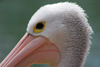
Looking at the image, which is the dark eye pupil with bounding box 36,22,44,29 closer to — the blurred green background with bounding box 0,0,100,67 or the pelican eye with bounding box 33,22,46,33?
the pelican eye with bounding box 33,22,46,33

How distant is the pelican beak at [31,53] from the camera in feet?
9.59

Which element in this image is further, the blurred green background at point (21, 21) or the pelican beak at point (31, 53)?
the blurred green background at point (21, 21)

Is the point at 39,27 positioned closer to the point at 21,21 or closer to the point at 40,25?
the point at 40,25

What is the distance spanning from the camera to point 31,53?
298 cm

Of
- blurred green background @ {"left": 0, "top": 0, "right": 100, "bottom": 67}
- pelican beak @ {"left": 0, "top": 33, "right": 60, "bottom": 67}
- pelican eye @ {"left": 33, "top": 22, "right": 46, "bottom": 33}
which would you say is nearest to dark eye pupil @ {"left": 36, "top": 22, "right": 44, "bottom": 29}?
pelican eye @ {"left": 33, "top": 22, "right": 46, "bottom": 33}

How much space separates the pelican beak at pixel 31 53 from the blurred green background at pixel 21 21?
494cm

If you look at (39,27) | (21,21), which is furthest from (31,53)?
(21,21)

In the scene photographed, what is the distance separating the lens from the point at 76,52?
299cm

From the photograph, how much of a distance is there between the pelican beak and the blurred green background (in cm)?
494

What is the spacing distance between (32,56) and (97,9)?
28.3 feet

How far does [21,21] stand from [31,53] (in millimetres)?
7616

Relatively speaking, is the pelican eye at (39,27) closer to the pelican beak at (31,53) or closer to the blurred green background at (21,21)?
the pelican beak at (31,53)

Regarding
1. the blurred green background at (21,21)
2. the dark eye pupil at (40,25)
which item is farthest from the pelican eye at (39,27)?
the blurred green background at (21,21)

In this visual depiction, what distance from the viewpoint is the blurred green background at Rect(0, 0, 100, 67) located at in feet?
27.9
